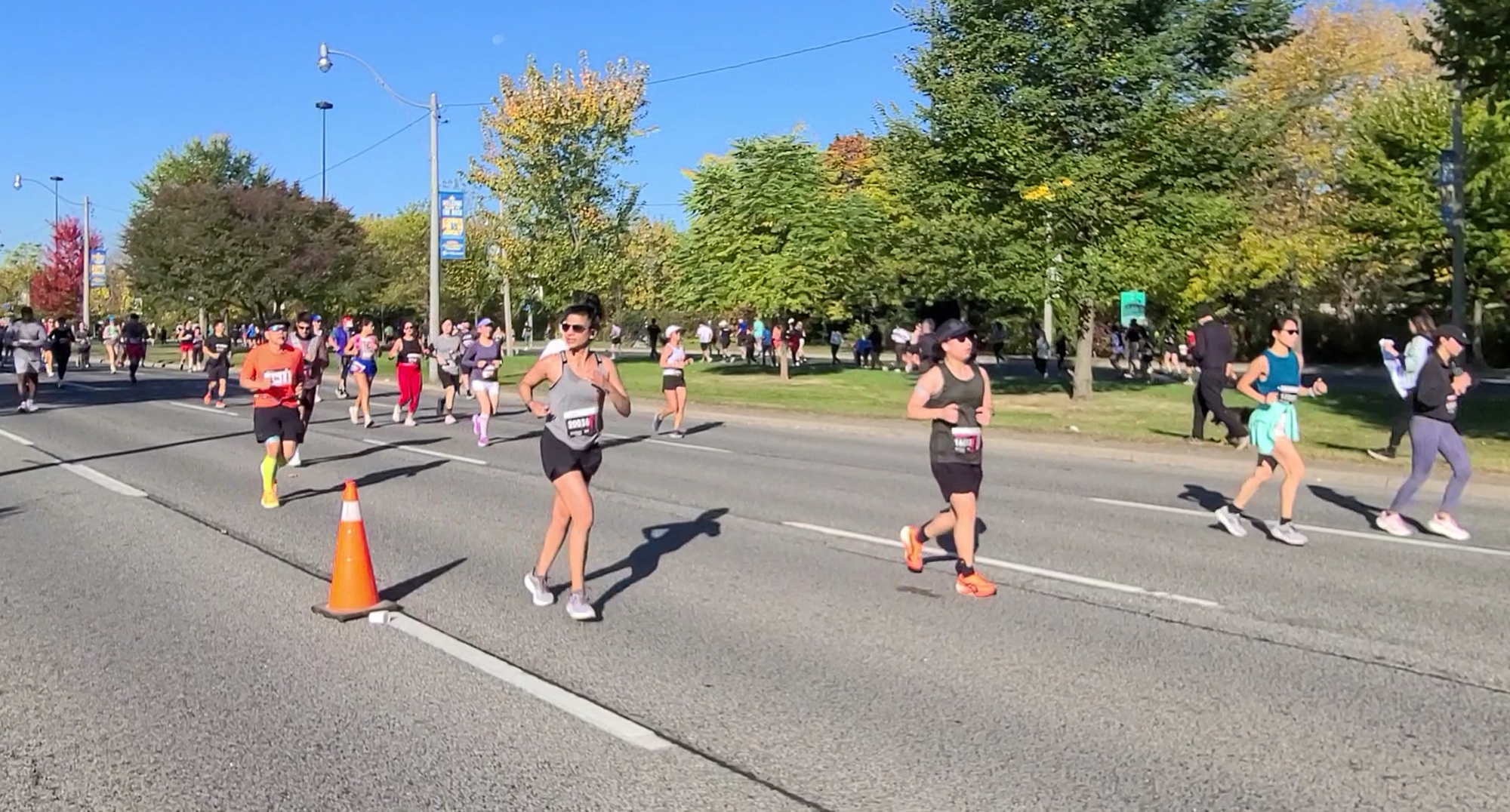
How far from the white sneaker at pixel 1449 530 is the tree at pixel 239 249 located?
51954mm

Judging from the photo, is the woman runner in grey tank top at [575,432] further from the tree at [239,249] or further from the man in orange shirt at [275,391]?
the tree at [239,249]

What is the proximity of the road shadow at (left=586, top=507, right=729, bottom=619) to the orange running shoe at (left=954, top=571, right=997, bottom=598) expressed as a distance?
6.81 feet

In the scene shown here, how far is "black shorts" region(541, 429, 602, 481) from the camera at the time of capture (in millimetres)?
7434

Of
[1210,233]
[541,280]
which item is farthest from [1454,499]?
[541,280]

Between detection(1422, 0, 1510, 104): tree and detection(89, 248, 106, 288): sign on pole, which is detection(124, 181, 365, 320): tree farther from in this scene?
detection(1422, 0, 1510, 104): tree

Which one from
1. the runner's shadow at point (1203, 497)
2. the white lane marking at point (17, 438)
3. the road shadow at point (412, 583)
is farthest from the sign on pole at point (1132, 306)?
the road shadow at point (412, 583)

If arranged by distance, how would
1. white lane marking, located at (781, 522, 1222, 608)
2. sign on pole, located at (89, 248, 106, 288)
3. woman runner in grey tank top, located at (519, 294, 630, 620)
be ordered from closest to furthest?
1. woman runner in grey tank top, located at (519, 294, 630, 620)
2. white lane marking, located at (781, 522, 1222, 608)
3. sign on pole, located at (89, 248, 106, 288)

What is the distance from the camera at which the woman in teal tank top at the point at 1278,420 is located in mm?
9953

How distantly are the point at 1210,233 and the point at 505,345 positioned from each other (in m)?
39.8

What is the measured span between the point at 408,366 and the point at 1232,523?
46.3ft

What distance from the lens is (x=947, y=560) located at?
929cm

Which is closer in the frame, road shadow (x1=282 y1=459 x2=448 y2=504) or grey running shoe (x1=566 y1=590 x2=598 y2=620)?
grey running shoe (x1=566 y1=590 x2=598 y2=620)

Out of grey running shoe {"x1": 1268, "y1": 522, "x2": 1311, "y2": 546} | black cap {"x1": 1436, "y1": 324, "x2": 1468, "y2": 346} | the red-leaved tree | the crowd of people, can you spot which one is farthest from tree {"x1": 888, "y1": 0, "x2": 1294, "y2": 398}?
the red-leaved tree

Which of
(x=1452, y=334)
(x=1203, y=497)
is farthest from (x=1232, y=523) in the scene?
(x=1203, y=497)
